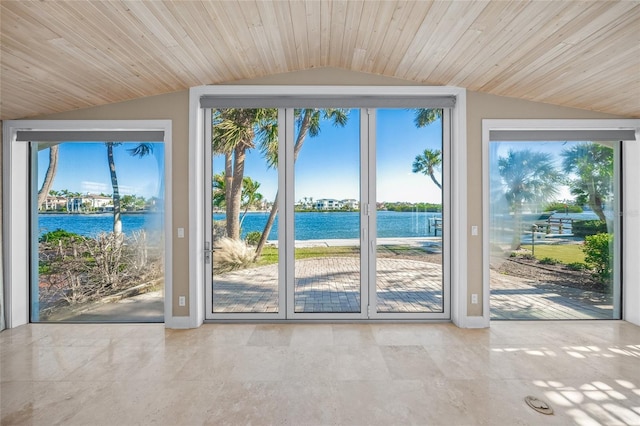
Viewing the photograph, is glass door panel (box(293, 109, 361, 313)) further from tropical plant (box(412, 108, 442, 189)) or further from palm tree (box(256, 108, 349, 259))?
tropical plant (box(412, 108, 442, 189))

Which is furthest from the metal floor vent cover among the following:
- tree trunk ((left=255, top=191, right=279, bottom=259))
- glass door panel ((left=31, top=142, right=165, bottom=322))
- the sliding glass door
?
glass door panel ((left=31, top=142, right=165, bottom=322))

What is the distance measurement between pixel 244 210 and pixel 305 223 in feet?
2.42

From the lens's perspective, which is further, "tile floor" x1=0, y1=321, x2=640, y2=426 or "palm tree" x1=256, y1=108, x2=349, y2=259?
"palm tree" x1=256, y1=108, x2=349, y2=259

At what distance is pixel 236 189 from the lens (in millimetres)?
3697

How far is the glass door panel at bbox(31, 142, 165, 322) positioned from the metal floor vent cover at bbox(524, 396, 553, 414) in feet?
12.1

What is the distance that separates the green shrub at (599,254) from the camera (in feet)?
A: 12.3

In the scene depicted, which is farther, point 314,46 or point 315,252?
point 315,252

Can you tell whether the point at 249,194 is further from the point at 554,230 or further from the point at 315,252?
the point at 554,230

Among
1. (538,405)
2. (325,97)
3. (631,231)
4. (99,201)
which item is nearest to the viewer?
(538,405)

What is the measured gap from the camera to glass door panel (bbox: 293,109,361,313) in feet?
11.9

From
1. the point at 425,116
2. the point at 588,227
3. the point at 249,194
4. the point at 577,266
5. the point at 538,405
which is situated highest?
the point at 425,116

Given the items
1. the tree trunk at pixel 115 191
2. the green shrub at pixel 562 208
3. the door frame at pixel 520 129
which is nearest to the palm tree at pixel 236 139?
the tree trunk at pixel 115 191

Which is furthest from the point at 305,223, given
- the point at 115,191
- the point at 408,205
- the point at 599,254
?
the point at 599,254

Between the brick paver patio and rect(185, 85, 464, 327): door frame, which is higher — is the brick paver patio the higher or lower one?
the lower one
